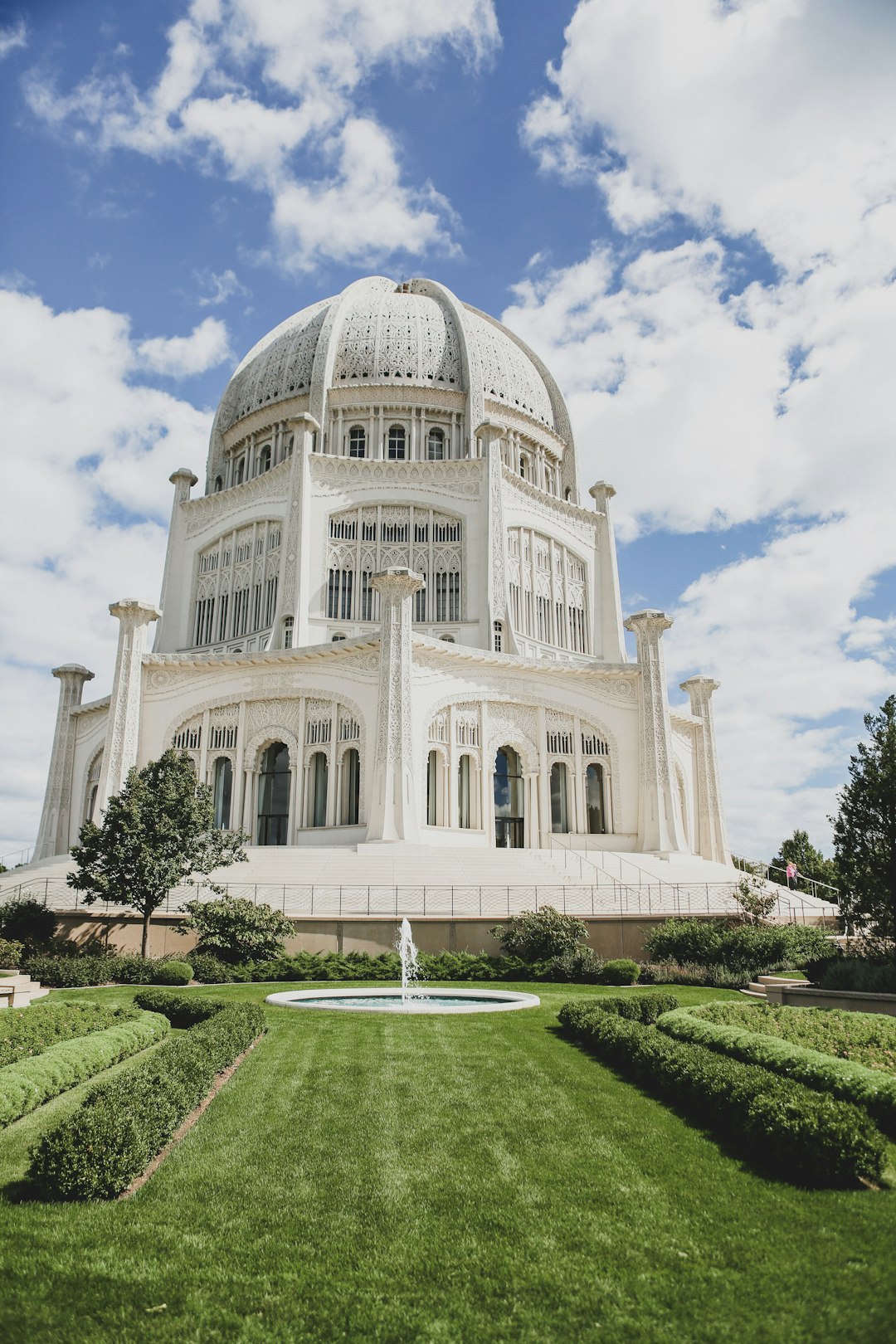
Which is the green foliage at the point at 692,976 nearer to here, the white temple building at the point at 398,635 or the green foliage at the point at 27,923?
the white temple building at the point at 398,635

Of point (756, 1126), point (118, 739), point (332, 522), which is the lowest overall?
point (756, 1126)

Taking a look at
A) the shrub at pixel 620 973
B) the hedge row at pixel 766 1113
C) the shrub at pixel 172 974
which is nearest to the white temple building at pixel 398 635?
the shrub at pixel 620 973

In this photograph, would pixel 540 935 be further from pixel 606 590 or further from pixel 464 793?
pixel 606 590

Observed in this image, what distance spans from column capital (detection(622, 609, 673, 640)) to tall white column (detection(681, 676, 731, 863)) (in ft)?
18.6

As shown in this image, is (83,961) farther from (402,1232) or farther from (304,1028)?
(402,1232)

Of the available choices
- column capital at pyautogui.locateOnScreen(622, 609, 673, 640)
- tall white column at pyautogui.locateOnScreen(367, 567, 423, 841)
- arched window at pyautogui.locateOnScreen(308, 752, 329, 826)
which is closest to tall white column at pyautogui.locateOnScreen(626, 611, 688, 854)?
column capital at pyautogui.locateOnScreen(622, 609, 673, 640)

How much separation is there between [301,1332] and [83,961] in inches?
698

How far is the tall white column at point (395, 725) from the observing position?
3266cm

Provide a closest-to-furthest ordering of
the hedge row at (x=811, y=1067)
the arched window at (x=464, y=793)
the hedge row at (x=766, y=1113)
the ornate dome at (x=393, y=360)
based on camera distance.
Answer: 1. the hedge row at (x=766, y=1113)
2. the hedge row at (x=811, y=1067)
3. the arched window at (x=464, y=793)
4. the ornate dome at (x=393, y=360)

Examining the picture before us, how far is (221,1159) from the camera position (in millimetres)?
7684

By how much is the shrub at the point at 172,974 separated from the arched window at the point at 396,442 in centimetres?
3412

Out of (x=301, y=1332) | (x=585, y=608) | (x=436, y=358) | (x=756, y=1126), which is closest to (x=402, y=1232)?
(x=301, y=1332)

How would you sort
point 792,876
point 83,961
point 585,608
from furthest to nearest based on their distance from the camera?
point 585,608 → point 792,876 → point 83,961

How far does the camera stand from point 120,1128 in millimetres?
7070
